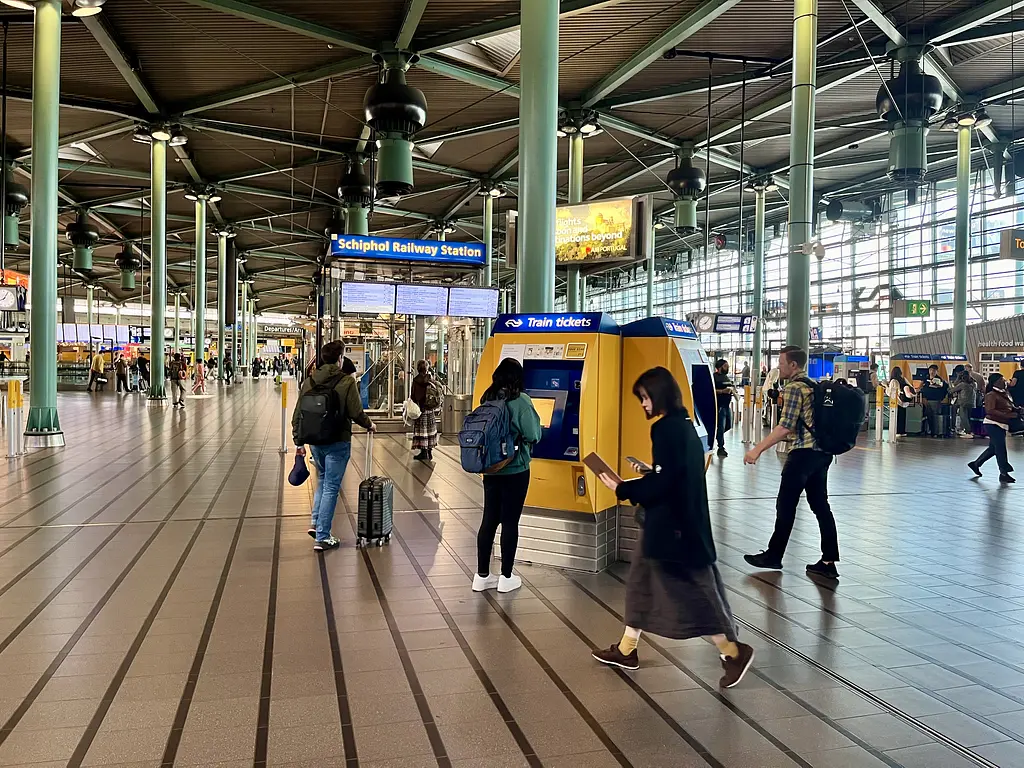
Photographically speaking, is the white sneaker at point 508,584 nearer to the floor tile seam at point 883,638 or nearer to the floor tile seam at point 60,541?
the floor tile seam at point 883,638

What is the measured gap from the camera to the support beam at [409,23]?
12438 mm

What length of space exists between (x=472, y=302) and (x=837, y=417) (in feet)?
35.9

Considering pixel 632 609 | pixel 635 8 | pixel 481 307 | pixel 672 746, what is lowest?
pixel 672 746

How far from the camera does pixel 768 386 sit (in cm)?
1694

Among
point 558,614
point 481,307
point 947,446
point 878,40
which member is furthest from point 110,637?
point 878,40

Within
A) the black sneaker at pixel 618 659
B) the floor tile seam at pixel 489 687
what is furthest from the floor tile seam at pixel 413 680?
the black sneaker at pixel 618 659

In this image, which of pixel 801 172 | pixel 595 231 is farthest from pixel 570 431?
pixel 801 172

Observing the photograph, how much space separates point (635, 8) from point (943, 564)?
35.7 ft

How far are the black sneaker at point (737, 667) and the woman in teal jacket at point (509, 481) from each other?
1.59 meters

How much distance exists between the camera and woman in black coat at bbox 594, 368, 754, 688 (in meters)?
3.25

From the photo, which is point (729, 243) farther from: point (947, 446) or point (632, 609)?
point (632, 609)

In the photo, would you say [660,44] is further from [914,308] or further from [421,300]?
[914,308]

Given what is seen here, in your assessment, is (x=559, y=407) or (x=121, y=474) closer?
(x=559, y=407)

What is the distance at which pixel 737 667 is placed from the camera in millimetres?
3355
